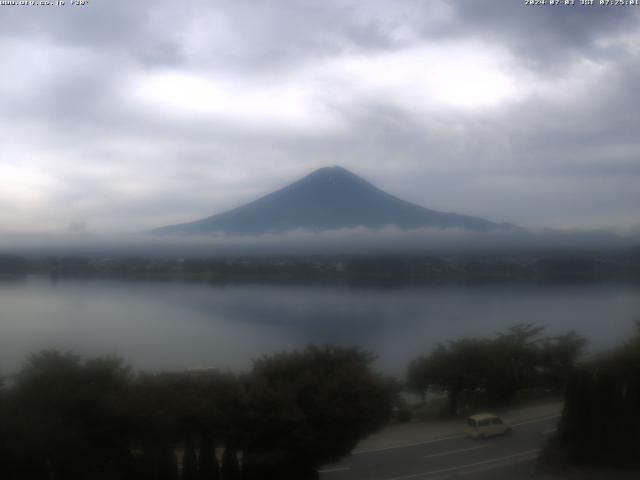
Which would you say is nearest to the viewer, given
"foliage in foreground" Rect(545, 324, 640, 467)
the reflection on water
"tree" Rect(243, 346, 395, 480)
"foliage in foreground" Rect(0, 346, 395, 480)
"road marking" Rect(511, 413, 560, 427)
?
"foliage in foreground" Rect(0, 346, 395, 480)

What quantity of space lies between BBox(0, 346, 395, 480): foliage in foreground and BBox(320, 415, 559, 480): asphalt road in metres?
0.29

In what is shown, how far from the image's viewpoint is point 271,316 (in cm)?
836

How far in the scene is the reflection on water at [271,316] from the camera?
7293 mm

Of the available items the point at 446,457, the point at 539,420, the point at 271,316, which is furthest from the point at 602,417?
the point at 271,316

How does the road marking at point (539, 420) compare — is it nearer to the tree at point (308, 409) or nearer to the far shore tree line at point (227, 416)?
the far shore tree line at point (227, 416)

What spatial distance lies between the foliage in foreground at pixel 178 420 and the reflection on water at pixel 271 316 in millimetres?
552

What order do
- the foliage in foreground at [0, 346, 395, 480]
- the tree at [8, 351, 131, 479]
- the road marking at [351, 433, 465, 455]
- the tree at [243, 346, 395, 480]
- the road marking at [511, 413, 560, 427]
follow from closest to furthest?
the tree at [8, 351, 131, 479], the foliage in foreground at [0, 346, 395, 480], the tree at [243, 346, 395, 480], the road marking at [351, 433, 465, 455], the road marking at [511, 413, 560, 427]

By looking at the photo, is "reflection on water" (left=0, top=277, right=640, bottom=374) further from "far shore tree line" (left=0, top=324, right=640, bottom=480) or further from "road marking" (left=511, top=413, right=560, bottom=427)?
"road marking" (left=511, top=413, right=560, bottom=427)

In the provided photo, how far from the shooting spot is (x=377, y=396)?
658 cm

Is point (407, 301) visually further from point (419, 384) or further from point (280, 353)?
point (280, 353)

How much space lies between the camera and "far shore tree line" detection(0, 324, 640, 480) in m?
5.91

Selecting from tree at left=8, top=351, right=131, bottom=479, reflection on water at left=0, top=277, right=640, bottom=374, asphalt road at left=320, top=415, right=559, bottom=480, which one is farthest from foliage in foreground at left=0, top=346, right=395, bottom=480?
reflection on water at left=0, top=277, right=640, bottom=374

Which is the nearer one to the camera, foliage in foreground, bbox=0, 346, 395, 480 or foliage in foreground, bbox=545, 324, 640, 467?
foliage in foreground, bbox=0, 346, 395, 480

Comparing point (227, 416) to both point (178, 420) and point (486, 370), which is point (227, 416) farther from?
point (486, 370)
